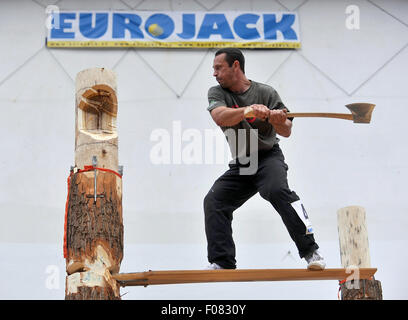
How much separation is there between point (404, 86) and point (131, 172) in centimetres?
313

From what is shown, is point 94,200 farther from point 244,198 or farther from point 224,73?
point 224,73

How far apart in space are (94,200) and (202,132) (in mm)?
3492

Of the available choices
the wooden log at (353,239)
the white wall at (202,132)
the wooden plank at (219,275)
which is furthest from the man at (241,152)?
the white wall at (202,132)

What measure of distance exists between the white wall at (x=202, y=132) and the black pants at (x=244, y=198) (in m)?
2.53

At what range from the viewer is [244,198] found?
4062 mm

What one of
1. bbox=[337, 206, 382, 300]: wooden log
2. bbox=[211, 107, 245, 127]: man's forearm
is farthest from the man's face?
bbox=[337, 206, 382, 300]: wooden log

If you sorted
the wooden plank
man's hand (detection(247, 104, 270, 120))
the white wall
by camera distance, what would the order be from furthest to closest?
the white wall
man's hand (detection(247, 104, 270, 120))
the wooden plank

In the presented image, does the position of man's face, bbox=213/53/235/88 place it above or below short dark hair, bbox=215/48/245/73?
below

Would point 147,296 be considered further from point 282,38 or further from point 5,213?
point 282,38

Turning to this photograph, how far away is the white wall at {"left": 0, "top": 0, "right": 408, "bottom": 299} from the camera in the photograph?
6.54 meters
